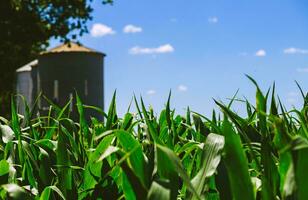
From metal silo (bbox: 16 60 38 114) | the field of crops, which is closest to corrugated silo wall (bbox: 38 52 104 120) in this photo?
metal silo (bbox: 16 60 38 114)

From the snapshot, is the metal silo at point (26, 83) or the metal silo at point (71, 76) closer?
the metal silo at point (71, 76)

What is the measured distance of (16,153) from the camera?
149cm

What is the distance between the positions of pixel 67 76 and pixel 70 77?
0.39 ft

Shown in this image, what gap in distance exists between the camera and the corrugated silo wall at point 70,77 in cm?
1980

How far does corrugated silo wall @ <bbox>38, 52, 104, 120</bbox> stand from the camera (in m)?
19.8

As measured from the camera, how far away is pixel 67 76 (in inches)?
784

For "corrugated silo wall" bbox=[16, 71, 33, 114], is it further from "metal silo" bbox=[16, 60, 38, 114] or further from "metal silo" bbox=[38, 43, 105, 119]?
"metal silo" bbox=[38, 43, 105, 119]

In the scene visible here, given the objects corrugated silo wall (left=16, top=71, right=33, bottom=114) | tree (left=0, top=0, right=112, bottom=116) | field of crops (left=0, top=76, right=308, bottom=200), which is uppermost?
tree (left=0, top=0, right=112, bottom=116)

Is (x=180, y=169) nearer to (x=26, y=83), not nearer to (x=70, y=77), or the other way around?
(x=70, y=77)

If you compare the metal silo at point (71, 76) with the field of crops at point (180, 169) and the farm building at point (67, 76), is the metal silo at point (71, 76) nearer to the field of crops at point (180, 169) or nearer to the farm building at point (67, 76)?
the farm building at point (67, 76)

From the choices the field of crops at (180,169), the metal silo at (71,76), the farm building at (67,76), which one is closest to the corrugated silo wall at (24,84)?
the farm building at (67,76)

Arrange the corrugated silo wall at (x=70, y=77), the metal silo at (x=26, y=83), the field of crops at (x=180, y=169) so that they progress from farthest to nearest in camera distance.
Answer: the metal silo at (x=26, y=83), the corrugated silo wall at (x=70, y=77), the field of crops at (x=180, y=169)

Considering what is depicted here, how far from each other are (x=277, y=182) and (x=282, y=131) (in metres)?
0.21

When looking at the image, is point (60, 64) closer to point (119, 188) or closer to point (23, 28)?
point (23, 28)
